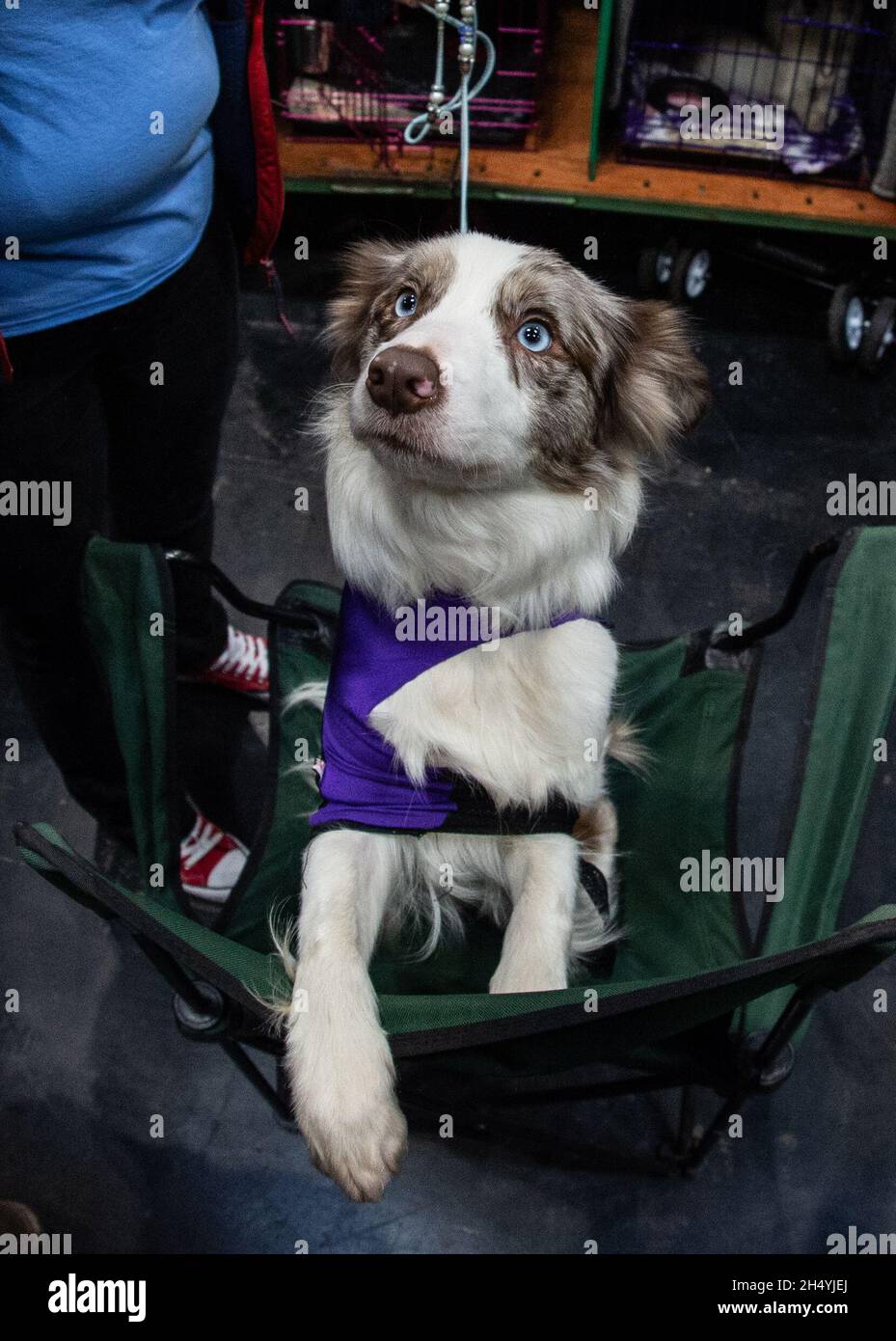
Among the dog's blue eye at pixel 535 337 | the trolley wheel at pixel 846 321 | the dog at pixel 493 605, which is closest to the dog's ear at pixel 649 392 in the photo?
the dog at pixel 493 605

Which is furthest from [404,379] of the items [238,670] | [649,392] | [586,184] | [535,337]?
[586,184]

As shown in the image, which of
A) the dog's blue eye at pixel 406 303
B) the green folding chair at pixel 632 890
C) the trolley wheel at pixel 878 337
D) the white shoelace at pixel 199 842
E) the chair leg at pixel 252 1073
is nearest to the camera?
the green folding chair at pixel 632 890

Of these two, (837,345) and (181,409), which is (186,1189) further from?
(837,345)

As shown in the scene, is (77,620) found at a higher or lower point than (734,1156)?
higher

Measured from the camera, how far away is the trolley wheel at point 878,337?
276 centimetres

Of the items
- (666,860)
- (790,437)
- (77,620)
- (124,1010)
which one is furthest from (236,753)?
(790,437)

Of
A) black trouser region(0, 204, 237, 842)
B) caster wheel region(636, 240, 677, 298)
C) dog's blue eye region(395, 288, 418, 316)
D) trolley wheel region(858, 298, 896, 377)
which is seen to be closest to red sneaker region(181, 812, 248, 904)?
black trouser region(0, 204, 237, 842)

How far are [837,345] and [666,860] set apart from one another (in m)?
1.81

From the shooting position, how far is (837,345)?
2852 mm

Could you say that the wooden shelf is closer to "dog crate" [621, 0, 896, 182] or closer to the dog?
"dog crate" [621, 0, 896, 182]

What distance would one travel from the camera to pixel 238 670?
88.4 inches

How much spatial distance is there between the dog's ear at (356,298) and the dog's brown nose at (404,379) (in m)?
0.32

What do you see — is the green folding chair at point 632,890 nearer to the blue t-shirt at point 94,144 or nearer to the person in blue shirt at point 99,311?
the person in blue shirt at point 99,311

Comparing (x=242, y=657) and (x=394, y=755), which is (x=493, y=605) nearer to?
(x=394, y=755)
